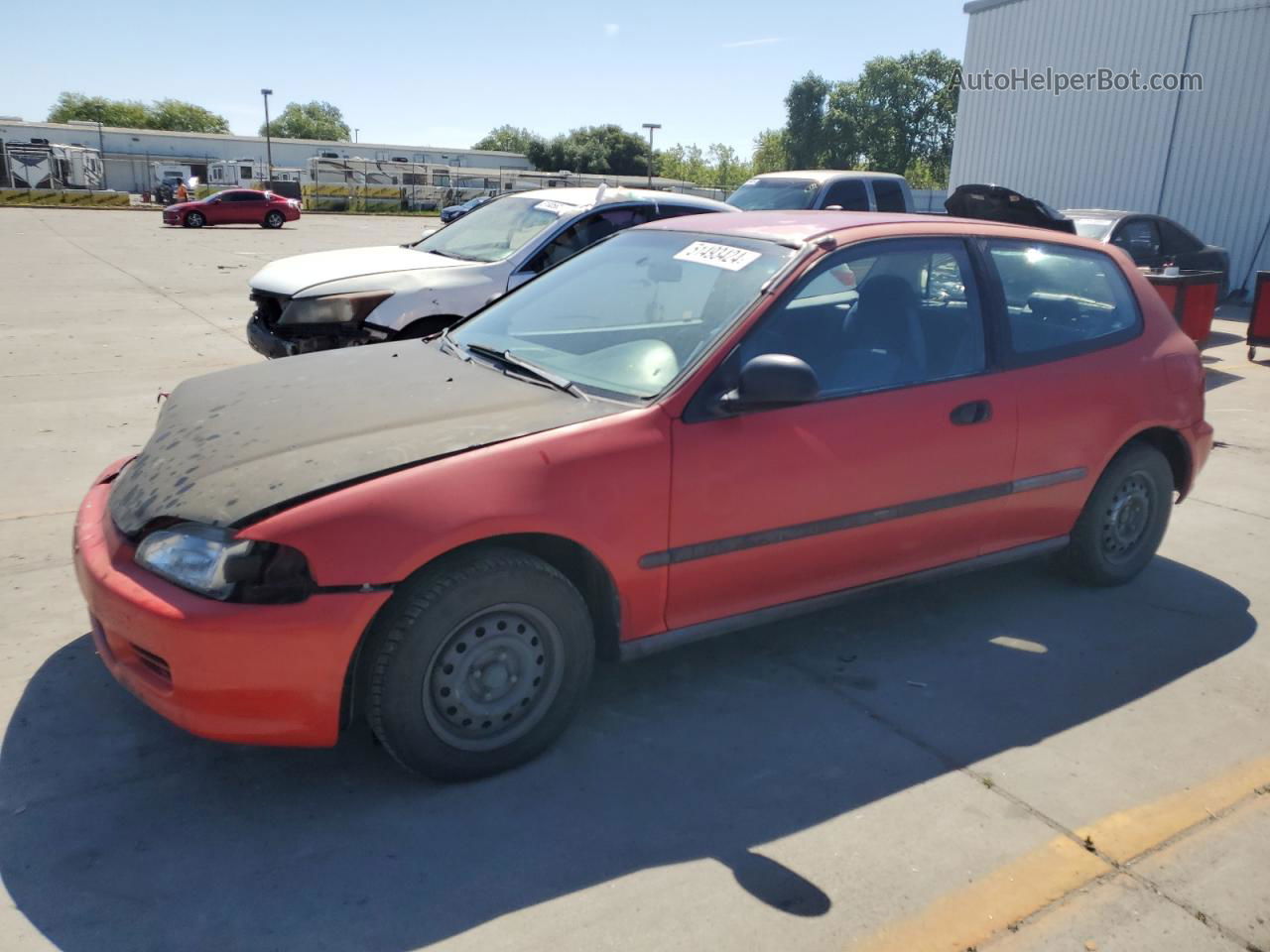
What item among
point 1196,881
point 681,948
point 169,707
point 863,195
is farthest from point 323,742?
point 863,195

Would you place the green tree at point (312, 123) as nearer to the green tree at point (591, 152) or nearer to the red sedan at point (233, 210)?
the green tree at point (591, 152)

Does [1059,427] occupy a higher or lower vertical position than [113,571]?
higher

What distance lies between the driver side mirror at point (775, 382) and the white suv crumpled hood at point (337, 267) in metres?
4.61

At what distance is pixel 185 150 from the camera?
219ft

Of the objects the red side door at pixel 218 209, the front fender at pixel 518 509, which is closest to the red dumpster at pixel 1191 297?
the front fender at pixel 518 509

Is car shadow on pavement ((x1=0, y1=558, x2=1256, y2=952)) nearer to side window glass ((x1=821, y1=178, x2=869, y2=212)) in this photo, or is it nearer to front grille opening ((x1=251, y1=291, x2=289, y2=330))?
front grille opening ((x1=251, y1=291, x2=289, y2=330))

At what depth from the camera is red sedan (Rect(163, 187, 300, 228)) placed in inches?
1276

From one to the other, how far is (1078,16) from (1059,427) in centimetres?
1980

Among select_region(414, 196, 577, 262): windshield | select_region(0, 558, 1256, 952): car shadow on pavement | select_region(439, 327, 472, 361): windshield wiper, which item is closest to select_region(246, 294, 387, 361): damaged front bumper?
select_region(414, 196, 577, 262): windshield

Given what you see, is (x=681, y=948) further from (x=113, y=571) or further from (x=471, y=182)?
(x=471, y=182)

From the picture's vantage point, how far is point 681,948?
2.39m

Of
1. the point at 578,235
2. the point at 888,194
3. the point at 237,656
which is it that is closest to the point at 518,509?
the point at 237,656

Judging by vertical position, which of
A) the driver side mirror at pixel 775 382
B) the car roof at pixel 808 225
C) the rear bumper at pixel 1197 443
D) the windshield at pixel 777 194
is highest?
the windshield at pixel 777 194

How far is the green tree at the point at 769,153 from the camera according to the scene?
320 ft
